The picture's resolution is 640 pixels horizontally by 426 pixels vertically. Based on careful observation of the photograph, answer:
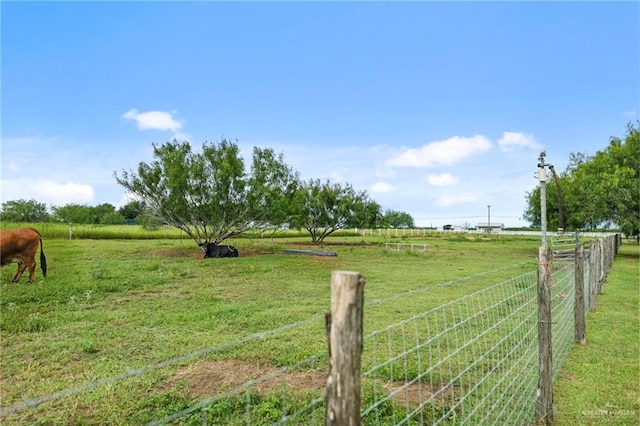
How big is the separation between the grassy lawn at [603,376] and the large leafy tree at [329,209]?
2199cm

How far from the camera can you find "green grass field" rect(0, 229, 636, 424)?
11.7ft

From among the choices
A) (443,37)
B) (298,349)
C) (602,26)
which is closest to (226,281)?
(298,349)

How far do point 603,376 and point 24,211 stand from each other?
26694 millimetres

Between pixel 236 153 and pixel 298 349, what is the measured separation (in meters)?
13.1

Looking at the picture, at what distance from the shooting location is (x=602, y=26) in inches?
489

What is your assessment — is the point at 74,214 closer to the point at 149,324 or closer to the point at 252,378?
the point at 149,324

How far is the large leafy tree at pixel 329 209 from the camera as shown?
2838 cm

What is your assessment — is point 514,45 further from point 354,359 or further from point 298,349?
point 354,359

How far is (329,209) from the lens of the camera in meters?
29.0

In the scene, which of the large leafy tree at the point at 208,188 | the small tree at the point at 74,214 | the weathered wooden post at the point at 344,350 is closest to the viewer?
the weathered wooden post at the point at 344,350

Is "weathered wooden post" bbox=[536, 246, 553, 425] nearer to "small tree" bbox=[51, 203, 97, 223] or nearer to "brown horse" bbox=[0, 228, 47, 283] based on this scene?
"brown horse" bbox=[0, 228, 47, 283]

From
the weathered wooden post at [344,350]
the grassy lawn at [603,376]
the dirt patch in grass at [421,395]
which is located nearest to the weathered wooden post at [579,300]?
the grassy lawn at [603,376]

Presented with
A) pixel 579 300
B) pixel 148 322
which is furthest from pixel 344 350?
pixel 148 322

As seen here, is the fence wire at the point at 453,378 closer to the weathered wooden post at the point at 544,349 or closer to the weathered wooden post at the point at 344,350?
the weathered wooden post at the point at 544,349
